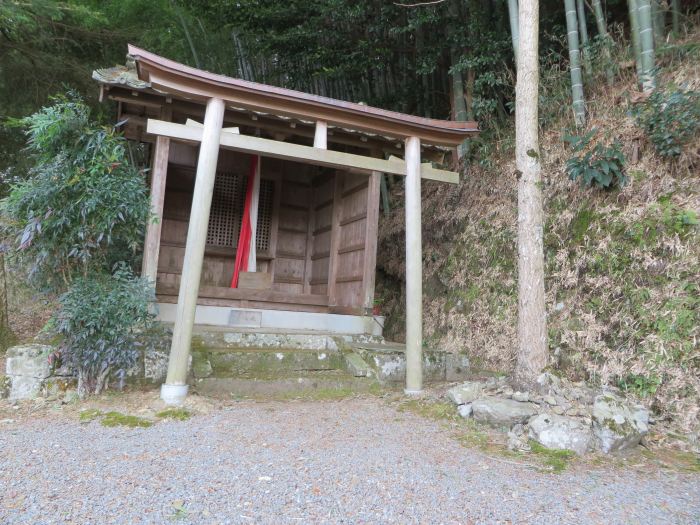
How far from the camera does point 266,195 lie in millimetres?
7617

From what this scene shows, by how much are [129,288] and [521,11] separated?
4315 millimetres

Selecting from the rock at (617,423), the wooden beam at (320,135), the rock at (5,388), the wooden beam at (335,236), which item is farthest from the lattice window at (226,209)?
the rock at (617,423)

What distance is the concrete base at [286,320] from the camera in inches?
232

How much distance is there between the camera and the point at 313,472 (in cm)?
273

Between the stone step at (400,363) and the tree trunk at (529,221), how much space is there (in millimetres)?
1381

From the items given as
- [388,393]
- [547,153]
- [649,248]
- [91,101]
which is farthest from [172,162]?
[649,248]

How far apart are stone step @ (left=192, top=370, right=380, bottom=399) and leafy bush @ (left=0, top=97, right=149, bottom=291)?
148 centimetres

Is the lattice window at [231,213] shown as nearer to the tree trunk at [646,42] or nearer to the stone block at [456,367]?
the stone block at [456,367]

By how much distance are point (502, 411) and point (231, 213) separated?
17.2ft

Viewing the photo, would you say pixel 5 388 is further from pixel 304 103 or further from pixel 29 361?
pixel 304 103

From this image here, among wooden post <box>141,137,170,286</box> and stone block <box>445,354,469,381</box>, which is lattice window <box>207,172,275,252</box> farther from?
stone block <box>445,354,469,381</box>

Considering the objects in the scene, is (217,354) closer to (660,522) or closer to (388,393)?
(388,393)

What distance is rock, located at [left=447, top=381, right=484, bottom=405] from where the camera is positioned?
4137mm

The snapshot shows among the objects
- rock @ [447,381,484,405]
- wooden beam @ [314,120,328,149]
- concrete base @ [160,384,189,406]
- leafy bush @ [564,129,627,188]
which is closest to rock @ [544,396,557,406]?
rock @ [447,381,484,405]
